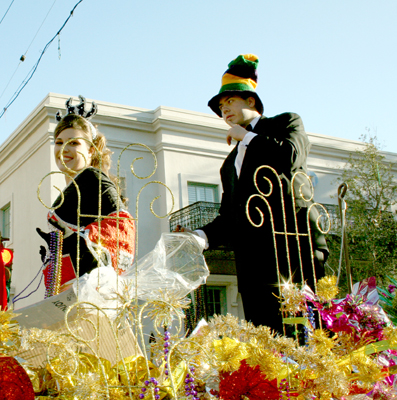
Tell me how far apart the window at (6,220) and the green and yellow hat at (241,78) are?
464 inches

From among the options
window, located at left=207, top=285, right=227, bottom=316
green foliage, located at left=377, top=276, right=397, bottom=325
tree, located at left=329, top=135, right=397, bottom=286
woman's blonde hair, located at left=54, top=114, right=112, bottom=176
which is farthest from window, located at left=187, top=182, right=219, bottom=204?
green foliage, located at left=377, top=276, right=397, bottom=325

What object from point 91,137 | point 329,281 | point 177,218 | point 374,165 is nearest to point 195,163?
point 177,218

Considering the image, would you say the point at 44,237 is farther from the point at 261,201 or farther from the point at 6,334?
the point at 6,334

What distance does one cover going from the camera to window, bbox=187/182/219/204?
528 inches

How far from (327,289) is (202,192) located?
40.5ft

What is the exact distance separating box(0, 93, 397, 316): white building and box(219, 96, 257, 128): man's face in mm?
9387

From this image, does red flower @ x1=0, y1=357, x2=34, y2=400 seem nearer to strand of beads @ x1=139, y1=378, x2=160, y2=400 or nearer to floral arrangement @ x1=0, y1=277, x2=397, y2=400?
floral arrangement @ x1=0, y1=277, x2=397, y2=400

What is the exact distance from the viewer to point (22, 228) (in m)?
12.4

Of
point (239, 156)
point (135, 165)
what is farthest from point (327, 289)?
point (135, 165)

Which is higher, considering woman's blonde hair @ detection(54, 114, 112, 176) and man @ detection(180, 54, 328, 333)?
woman's blonde hair @ detection(54, 114, 112, 176)

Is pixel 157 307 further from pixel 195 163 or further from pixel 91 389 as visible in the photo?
pixel 195 163

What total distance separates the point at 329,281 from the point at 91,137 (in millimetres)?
1323

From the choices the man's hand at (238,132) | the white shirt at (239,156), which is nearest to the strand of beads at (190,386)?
the white shirt at (239,156)

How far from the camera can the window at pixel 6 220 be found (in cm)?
1324
